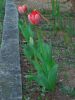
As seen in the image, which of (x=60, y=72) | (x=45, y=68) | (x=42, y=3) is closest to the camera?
(x=45, y=68)

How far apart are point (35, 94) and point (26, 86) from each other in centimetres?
12

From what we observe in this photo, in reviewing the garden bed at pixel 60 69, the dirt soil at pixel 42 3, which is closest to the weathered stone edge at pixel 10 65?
the garden bed at pixel 60 69

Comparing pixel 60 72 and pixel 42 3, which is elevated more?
pixel 42 3

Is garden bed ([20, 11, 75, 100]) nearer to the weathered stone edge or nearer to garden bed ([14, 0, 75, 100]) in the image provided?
garden bed ([14, 0, 75, 100])

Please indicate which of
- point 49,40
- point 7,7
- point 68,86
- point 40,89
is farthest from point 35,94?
point 7,7

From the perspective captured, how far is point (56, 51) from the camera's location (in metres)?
3.67

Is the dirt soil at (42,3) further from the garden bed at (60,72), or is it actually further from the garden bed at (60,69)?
the garden bed at (60,72)

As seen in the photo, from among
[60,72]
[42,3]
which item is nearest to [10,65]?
[60,72]

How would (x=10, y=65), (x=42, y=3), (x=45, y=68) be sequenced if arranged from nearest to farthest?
(x=45, y=68) → (x=10, y=65) → (x=42, y=3)

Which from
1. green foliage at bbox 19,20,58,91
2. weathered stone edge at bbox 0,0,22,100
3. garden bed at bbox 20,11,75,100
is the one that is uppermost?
green foliage at bbox 19,20,58,91

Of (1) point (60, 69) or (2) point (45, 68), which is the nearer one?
(2) point (45, 68)

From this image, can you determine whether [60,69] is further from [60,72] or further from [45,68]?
[45,68]

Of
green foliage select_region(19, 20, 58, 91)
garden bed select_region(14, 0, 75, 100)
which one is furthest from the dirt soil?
green foliage select_region(19, 20, 58, 91)

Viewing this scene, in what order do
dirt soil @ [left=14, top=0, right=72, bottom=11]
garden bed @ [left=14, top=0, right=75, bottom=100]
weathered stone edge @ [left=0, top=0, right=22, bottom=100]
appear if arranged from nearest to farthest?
weathered stone edge @ [left=0, top=0, right=22, bottom=100]
garden bed @ [left=14, top=0, right=75, bottom=100]
dirt soil @ [left=14, top=0, right=72, bottom=11]
